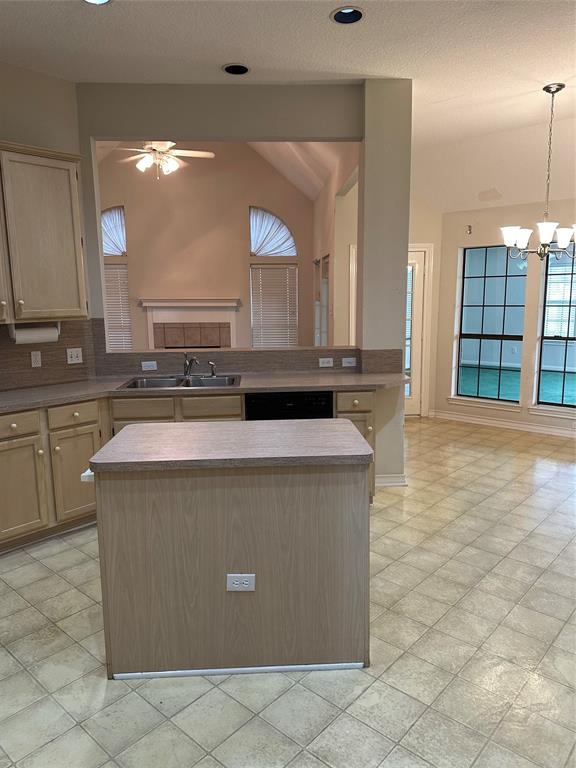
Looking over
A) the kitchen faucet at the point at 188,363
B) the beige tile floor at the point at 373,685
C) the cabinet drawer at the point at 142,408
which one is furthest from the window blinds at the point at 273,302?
the beige tile floor at the point at 373,685

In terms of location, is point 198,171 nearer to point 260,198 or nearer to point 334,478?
point 260,198

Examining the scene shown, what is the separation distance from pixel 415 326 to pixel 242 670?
16.8 feet

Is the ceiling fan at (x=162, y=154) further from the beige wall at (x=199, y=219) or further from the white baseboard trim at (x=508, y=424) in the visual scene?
the white baseboard trim at (x=508, y=424)

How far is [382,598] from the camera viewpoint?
2570 millimetres

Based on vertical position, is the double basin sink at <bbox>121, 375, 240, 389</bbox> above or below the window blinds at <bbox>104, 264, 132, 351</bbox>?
below

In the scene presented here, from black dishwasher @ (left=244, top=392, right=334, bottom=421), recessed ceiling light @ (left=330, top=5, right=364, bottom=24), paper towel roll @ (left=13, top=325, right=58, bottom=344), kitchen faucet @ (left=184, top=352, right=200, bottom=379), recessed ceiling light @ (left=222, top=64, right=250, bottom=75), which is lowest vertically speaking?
black dishwasher @ (left=244, top=392, right=334, bottom=421)

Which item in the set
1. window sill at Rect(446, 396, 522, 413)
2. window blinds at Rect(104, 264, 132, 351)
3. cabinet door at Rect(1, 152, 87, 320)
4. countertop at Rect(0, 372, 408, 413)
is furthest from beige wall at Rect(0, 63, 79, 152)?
window sill at Rect(446, 396, 522, 413)

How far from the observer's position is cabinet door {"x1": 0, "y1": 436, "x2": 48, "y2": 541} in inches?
118

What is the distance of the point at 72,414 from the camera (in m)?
3.26

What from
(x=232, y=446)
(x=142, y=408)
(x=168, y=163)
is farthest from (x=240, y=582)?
(x=168, y=163)

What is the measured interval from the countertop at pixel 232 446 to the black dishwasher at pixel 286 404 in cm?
118

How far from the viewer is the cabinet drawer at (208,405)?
3.54 m

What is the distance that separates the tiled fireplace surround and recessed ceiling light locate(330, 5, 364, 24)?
2119 millimetres

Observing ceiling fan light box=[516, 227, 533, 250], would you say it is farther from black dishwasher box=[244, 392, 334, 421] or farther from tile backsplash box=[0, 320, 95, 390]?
tile backsplash box=[0, 320, 95, 390]
